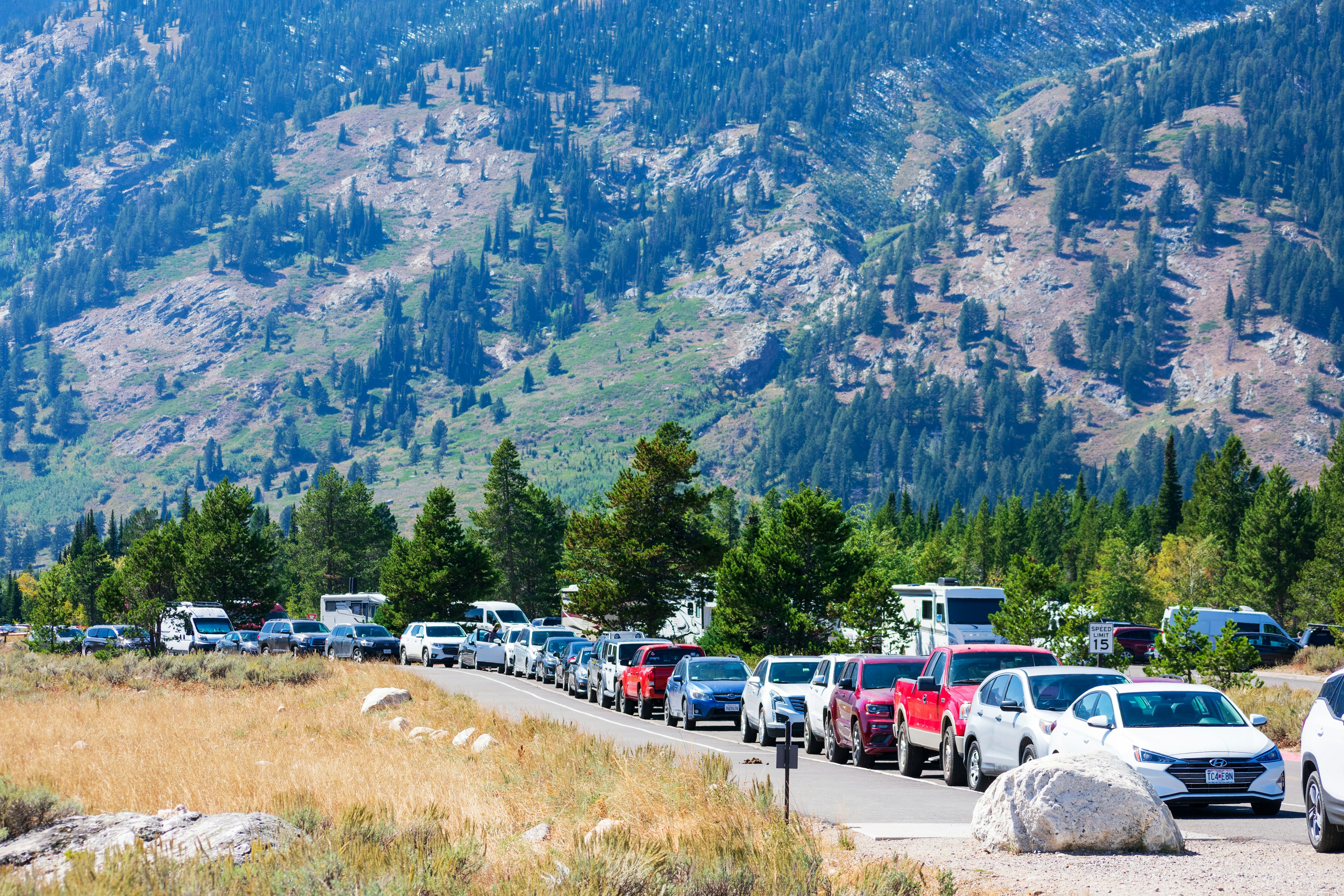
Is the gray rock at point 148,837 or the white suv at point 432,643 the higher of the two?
the gray rock at point 148,837

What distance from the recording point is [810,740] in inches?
1022

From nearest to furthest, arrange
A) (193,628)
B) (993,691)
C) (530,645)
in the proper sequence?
(993,691), (530,645), (193,628)

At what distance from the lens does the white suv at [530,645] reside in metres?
52.4

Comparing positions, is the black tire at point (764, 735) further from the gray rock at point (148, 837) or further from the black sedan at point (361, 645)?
the black sedan at point (361, 645)

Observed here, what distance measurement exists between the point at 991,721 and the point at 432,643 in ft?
147

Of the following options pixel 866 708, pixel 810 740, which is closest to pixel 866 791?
pixel 866 708

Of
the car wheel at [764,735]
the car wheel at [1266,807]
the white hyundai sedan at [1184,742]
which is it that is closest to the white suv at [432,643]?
the car wheel at [764,735]

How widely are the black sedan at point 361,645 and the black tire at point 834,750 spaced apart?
119ft

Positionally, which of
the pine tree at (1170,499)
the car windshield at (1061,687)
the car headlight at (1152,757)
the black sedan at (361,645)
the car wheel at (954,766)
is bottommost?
the black sedan at (361,645)

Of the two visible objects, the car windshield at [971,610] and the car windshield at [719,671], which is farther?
the car windshield at [971,610]

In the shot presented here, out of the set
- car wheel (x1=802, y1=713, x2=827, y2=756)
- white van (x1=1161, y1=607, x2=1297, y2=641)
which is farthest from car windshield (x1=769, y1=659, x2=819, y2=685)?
white van (x1=1161, y1=607, x2=1297, y2=641)

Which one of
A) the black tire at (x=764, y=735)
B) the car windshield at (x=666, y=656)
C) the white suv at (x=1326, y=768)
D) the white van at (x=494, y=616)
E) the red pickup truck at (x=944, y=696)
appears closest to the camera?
the white suv at (x=1326, y=768)

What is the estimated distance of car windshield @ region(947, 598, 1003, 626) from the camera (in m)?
48.7

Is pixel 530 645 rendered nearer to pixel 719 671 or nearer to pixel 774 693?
pixel 719 671
